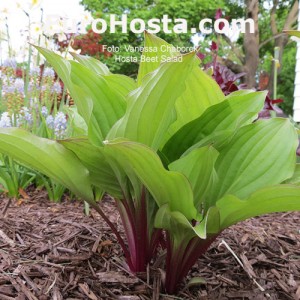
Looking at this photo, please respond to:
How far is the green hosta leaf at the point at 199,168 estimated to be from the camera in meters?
1.05

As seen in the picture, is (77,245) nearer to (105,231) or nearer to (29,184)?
(105,231)

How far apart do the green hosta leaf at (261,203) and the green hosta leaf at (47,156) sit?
0.41 meters

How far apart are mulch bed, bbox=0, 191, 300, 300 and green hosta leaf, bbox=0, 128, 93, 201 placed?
0.26 m

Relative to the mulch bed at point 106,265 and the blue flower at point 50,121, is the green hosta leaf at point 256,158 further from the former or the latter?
the blue flower at point 50,121

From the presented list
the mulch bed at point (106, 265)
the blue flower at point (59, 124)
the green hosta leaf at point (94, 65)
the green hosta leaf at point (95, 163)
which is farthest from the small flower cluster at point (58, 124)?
the green hosta leaf at point (95, 163)

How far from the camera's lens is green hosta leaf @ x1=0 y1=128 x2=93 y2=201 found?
3.54ft

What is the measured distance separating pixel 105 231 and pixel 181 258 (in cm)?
47

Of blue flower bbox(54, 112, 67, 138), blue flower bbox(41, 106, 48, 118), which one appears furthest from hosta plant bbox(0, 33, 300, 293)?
blue flower bbox(41, 106, 48, 118)

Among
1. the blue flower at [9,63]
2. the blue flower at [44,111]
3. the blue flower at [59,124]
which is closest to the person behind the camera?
the blue flower at [59,124]

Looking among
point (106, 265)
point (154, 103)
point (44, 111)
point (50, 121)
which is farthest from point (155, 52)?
point (44, 111)

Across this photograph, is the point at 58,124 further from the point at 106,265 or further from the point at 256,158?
the point at 256,158

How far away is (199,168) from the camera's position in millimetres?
1087

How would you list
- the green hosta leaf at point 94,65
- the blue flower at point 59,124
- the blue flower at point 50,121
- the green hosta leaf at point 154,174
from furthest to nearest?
the blue flower at point 50,121, the blue flower at point 59,124, the green hosta leaf at point 94,65, the green hosta leaf at point 154,174

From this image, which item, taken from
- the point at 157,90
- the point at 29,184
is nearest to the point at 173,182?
the point at 157,90
